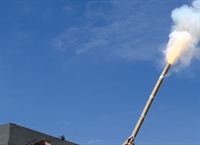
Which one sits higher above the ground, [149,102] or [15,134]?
[15,134]

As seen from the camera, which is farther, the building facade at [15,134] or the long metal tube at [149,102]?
the building facade at [15,134]

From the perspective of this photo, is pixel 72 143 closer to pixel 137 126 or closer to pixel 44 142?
pixel 137 126

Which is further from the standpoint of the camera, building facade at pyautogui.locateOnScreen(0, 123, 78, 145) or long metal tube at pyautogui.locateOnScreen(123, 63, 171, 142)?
building facade at pyautogui.locateOnScreen(0, 123, 78, 145)

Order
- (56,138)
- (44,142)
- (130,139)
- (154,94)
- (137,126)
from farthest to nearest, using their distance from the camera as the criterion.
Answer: (56,138) < (154,94) < (137,126) < (130,139) < (44,142)

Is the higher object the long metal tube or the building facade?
the building facade

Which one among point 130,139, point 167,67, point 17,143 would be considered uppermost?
point 17,143

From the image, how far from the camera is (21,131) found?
3356cm

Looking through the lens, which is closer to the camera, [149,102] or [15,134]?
[149,102]

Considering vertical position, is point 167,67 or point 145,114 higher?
point 167,67

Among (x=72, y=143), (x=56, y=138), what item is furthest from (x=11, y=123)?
(x=72, y=143)

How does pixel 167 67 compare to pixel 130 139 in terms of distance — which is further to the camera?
pixel 167 67

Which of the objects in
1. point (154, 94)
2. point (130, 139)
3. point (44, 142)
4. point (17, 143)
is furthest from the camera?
point (17, 143)

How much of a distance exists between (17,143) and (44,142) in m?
26.1

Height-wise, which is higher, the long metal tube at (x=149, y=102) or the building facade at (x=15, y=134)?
the building facade at (x=15, y=134)
